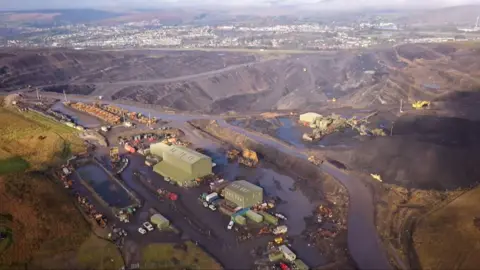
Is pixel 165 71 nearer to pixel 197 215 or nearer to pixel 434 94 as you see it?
pixel 434 94

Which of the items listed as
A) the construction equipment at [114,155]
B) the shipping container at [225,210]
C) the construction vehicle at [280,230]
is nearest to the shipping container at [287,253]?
the construction vehicle at [280,230]

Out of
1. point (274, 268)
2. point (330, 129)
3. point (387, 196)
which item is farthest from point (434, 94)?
point (274, 268)

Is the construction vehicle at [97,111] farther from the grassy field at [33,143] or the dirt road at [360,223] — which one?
the dirt road at [360,223]

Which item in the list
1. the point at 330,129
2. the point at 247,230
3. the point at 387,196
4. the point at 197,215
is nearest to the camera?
the point at 247,230

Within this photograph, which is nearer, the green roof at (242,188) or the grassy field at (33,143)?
the green roof at (242,188)

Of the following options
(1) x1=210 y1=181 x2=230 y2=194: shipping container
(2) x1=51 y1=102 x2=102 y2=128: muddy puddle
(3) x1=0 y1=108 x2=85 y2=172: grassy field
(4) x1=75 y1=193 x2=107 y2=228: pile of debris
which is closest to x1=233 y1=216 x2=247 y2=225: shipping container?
(1) x1=210 y1=181 x2=230 y2=194: shipping container
